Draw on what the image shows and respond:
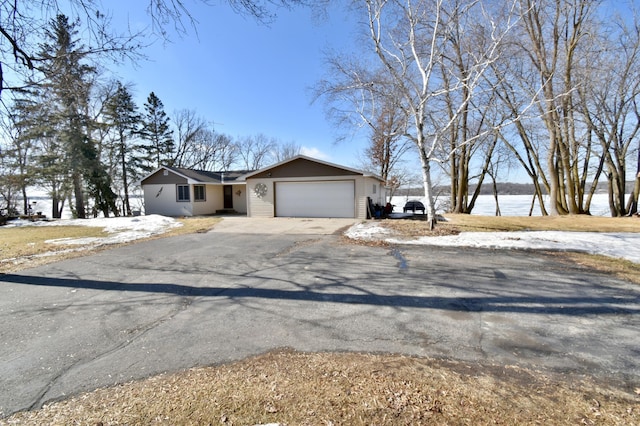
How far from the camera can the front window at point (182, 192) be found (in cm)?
1889

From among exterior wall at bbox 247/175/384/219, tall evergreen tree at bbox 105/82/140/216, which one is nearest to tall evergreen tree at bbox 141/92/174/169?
tall evergreen tree at bbox 105/82/140/216

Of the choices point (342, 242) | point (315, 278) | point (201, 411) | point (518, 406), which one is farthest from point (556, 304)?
point (342, 242)

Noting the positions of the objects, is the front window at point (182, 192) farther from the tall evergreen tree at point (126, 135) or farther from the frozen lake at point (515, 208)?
the frozen lake at point (515, 208)

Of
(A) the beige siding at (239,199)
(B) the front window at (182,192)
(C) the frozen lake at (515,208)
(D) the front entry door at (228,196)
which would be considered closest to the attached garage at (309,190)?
(A) the beige siding at (239,199)

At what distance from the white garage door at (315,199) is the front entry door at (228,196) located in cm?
598

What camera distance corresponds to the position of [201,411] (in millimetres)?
1960

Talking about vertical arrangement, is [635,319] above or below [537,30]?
below

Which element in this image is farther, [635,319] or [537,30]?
[537,30]

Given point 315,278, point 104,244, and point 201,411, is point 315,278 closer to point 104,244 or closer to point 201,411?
point 201,411

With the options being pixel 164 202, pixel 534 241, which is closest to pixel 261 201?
pixel 164 202

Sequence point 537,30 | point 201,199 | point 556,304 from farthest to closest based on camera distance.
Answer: point 201,199 < point 537,30 < point 556,304

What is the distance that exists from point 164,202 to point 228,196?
13.8 ft

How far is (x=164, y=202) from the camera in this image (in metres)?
19.4

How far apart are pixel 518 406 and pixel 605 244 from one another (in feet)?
27.4
